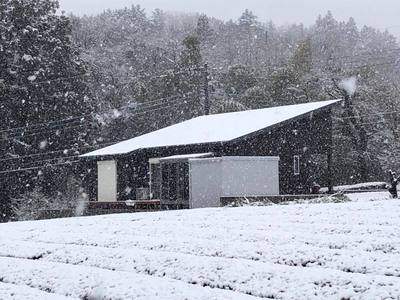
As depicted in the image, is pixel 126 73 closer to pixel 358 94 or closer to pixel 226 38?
pixel 358 94

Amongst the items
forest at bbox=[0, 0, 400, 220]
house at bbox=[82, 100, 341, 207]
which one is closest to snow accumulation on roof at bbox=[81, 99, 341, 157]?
house at bbox=[82, 100, 341, 207]

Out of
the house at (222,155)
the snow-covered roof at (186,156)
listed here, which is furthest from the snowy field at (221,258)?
the snow-covered roof at (186,156)

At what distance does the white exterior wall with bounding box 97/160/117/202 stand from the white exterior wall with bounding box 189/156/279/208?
8.30 m

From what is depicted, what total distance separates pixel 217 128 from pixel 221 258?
21.3 metres

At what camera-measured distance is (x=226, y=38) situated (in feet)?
324

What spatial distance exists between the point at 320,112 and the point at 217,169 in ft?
26.2

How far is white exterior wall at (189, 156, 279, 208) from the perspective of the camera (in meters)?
24.4

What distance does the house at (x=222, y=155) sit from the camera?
25250 mm

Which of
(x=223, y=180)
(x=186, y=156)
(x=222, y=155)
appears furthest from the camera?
(x=186, y=156)

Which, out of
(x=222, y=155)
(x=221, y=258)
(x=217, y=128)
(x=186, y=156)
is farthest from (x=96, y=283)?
(x=217, y=128)

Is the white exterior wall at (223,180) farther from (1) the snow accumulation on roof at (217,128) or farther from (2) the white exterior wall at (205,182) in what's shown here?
(1) the snow accumulation on roof at (217,128)

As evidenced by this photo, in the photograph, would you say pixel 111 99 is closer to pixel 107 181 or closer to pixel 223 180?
pixel 107 181

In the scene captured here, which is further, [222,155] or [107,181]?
[107,181]

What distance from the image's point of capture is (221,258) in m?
8.12
